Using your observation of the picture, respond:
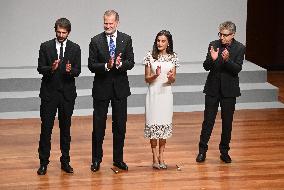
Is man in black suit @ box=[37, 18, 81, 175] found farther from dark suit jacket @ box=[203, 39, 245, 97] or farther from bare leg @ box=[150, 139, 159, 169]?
dark suit jacket @ box=[203, 39, 245, 97]

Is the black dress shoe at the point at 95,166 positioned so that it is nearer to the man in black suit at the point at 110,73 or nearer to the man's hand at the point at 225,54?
the man in black suit at the point at 110,73

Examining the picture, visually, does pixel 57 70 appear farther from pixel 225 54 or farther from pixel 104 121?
pixel 225 54

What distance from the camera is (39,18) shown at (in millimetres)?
10891

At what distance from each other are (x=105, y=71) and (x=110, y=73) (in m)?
0.08

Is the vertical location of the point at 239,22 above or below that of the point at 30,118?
above

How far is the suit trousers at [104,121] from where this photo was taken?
741 centimetres

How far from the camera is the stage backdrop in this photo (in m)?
10.9

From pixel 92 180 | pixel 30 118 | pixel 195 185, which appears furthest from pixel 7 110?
pixel 195 185

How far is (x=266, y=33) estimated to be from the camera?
44.9ft

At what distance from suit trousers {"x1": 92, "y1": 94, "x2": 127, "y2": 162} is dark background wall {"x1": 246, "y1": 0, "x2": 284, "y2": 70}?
21.3ft

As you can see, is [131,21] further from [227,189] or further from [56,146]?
[227,189]

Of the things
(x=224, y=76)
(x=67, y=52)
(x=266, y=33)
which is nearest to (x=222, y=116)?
(x=224, y=76)

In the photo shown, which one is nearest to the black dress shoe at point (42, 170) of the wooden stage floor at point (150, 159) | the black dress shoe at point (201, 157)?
the wooden stage floor at point (150, 159)

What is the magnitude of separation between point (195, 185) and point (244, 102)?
381 centimetres
